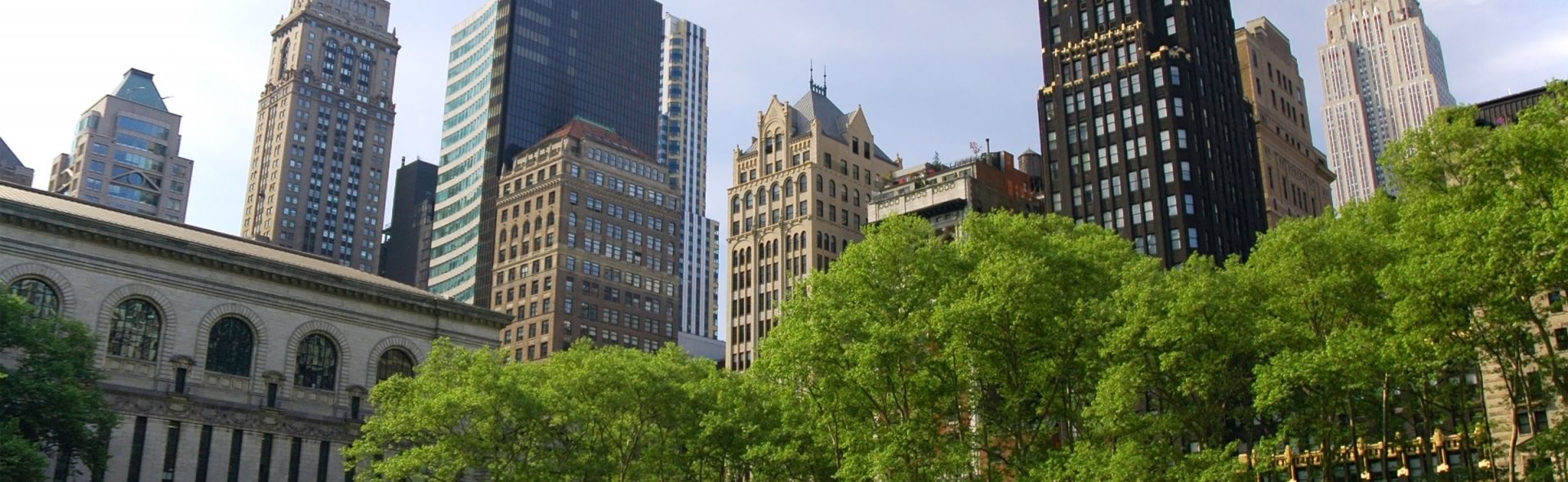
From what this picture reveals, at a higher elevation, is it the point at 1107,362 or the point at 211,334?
the point at 211,334

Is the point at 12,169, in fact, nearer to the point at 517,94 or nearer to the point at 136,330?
the point at 517,94

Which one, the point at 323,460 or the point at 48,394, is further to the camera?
the point at 323,460

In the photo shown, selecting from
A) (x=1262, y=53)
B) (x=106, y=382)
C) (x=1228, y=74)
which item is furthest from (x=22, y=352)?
(x=1262, y=53)

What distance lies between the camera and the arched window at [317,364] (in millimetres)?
79250

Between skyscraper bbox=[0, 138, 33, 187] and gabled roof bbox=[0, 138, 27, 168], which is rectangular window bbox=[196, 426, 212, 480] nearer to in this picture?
skyscraper bbox=[0, 138, 33, 187]

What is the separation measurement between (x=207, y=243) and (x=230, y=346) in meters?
7.36

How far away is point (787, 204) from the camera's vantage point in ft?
431

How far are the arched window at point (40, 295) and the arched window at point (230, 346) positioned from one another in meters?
8.25

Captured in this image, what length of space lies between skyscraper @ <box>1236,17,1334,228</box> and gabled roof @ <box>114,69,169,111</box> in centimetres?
15107

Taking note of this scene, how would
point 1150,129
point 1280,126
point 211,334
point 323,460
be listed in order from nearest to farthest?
point 211,334, point 323,460, point 1150,129, point 1280,126

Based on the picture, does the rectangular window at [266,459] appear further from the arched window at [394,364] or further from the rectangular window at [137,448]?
the arched window at [394,364]

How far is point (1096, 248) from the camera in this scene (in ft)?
185

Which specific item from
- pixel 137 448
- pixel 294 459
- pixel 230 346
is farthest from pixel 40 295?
pixel 294 459

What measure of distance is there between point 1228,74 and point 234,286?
79028mm
